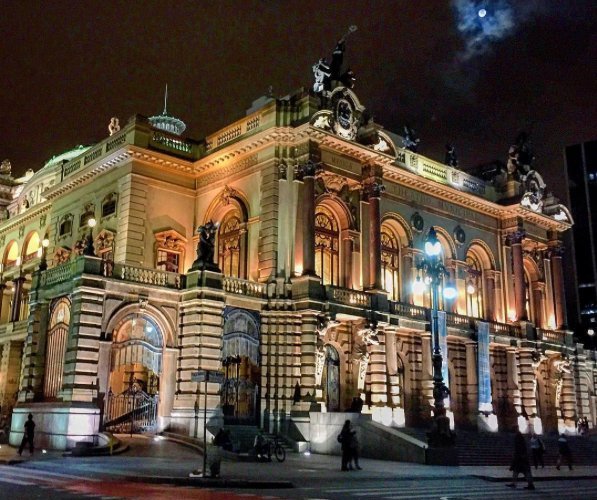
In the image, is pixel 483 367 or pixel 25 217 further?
pixel 25 217

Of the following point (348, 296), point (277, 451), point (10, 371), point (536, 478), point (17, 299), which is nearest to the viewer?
point (536, 478)

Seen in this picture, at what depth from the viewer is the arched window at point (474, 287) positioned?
153 feet

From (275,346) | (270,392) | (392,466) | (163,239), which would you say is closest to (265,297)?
(275,346)

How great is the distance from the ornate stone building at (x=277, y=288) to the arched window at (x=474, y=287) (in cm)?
13

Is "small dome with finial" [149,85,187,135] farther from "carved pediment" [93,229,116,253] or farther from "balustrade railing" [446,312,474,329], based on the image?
"balustrade railing" [446,312,474,329]

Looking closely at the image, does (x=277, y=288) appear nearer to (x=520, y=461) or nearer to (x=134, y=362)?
(x=134, y=362)

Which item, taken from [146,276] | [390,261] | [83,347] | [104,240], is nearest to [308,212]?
[146,276]

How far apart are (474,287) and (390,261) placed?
26.4 feet

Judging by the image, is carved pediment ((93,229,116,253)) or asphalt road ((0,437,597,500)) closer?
asphalt road ((0,437,597,500))

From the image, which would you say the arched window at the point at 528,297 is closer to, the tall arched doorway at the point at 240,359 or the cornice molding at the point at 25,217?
the tall arched doorway at the point at 240,359

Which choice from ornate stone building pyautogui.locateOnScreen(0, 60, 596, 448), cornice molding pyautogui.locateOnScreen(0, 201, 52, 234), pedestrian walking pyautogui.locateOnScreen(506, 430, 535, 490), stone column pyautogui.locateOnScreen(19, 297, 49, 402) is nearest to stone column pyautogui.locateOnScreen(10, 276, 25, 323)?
ornate stone building pyautogui.locateOnScreen(0, 60, 596, 448)

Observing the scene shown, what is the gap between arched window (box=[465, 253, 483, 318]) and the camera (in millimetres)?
46500

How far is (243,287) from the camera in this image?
3419 cm

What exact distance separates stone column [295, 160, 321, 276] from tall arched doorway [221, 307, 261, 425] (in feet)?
11.7
